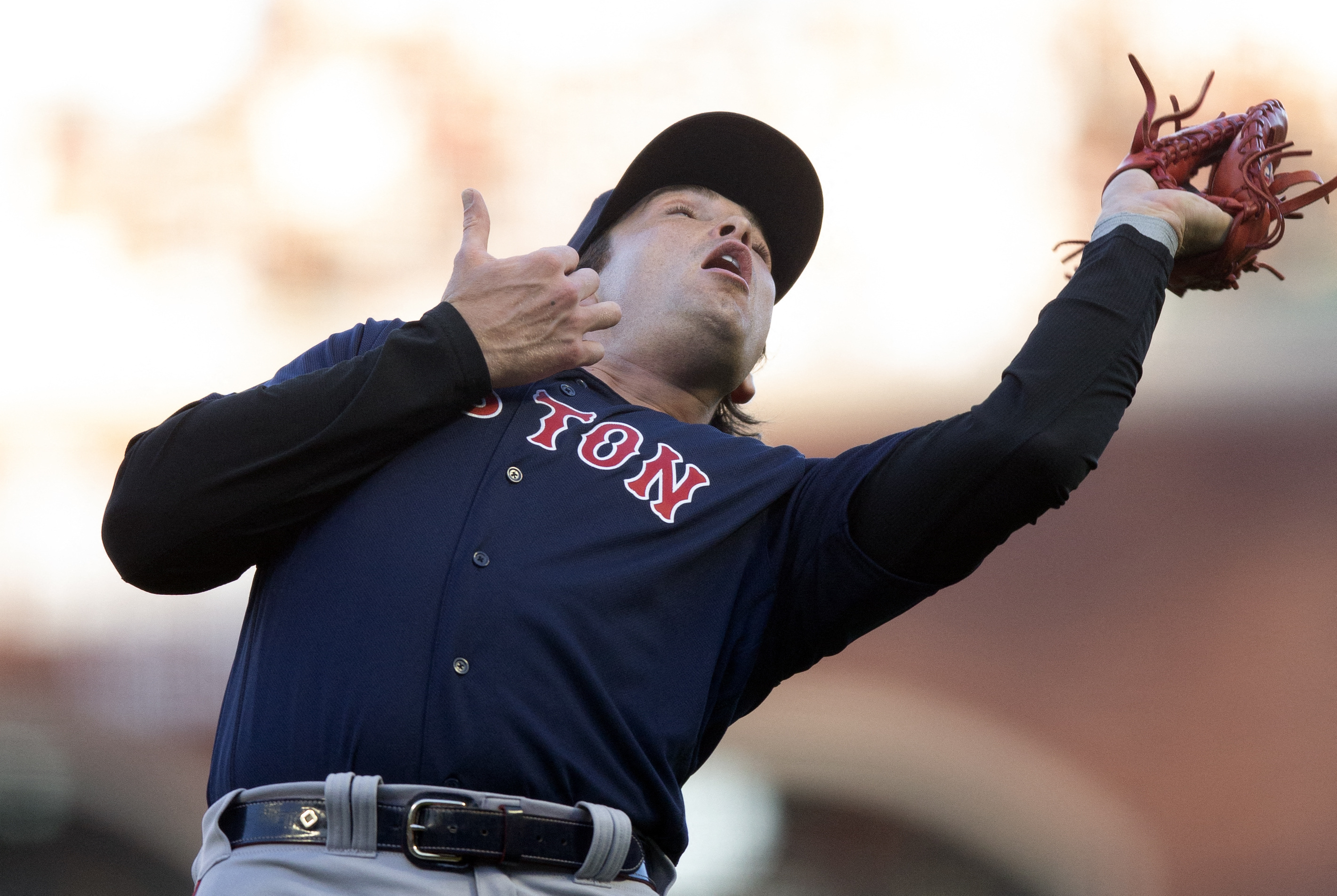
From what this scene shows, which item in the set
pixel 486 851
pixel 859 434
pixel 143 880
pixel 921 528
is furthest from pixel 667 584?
pixel 143 880

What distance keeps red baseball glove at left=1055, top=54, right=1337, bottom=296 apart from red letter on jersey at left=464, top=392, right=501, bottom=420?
81 cm

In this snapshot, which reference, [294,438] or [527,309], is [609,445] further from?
[294,438]

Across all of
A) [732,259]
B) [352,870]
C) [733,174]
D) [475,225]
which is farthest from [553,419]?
[733,174]

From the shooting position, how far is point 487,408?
1.75 metres

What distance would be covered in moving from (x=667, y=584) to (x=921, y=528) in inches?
12.7

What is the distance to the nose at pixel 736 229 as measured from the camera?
2.23 meters

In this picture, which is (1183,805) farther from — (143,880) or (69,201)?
(69,201)

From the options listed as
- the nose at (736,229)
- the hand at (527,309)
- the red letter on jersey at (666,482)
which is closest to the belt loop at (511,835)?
the red letter on jersey at (666,482)

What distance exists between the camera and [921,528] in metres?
1.59

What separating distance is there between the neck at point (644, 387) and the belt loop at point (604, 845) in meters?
0.79

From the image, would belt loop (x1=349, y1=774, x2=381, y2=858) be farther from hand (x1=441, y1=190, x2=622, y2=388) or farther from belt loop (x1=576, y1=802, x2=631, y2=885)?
hand (x1=441, y1=190, x2=622, y2=388)

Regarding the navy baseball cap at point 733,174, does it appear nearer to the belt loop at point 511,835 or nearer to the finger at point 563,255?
the finger at point 563,255

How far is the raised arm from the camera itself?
4.96 feet

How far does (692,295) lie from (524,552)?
2.28ft
